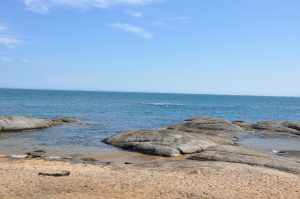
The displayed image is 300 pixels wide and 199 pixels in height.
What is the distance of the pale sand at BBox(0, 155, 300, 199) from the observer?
1667cm

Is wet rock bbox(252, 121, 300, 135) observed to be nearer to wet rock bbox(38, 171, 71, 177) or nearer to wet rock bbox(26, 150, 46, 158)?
wet rock bbox(26, 150, 46, 158)

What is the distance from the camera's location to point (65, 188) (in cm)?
1711

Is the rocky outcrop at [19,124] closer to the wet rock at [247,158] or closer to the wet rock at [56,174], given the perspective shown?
the wet rock at [247,158]

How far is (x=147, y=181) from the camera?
18.9m

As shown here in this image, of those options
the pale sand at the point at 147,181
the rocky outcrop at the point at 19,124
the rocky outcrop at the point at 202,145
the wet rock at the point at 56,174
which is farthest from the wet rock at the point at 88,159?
the rocky outcrop at the point at 19,124

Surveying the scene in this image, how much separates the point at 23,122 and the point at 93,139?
9805 mm

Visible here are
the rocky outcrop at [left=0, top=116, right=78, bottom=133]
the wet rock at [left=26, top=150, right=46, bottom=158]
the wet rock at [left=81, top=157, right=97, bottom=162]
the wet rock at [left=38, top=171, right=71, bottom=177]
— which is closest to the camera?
the wet rock at [left=38, top=171, right=71, bottom=177]

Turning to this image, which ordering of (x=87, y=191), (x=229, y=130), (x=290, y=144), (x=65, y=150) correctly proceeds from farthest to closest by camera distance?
(x=229, y=130), (x=290, y=144), (x=65, y=150), (x=87, y=191)

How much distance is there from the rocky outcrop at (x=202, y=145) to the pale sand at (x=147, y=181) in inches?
91.4

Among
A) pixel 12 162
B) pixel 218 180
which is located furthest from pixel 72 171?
pixel 218 180

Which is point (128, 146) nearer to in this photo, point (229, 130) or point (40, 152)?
point (40, 152)

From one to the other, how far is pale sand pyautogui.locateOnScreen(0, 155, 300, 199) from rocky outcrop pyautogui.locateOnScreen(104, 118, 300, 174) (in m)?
2.32

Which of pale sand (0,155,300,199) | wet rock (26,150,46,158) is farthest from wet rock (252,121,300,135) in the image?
wet rock (26,150,46,158)

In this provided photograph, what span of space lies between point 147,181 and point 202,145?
1237cm
